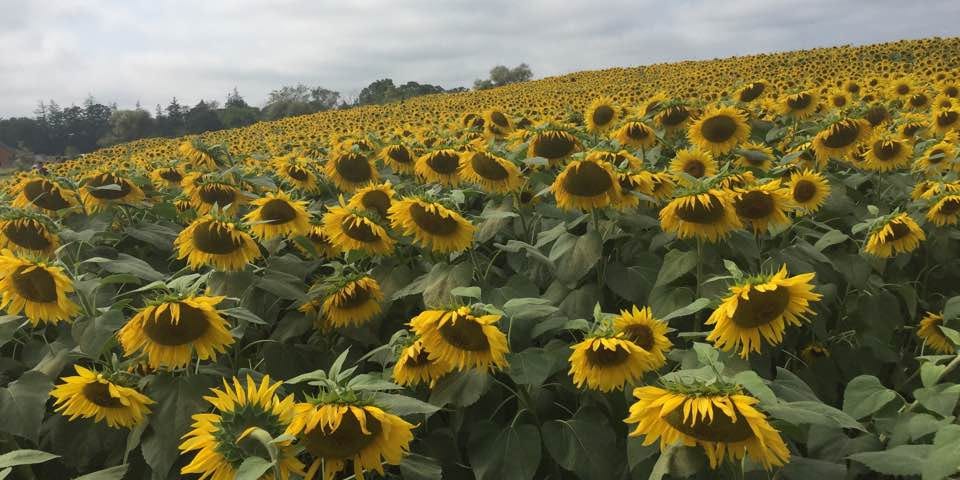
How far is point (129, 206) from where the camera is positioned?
4344mm

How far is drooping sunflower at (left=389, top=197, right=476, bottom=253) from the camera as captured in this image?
2867mm

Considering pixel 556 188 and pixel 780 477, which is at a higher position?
pixel 556 188

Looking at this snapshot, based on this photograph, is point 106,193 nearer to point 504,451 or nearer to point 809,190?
point 504,451

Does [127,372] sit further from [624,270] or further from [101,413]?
[624,270]

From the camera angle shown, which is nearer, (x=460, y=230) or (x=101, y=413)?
(x=101, y=413)

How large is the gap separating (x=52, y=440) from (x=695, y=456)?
7.97ft

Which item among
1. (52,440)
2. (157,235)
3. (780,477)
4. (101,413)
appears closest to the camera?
(780,477)

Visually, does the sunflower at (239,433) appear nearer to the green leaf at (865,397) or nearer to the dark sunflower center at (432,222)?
the dark sunflower center at (432,222)

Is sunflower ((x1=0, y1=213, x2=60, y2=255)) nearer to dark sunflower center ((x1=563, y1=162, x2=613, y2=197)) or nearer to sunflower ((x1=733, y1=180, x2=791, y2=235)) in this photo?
dark sunflower center ((x1=563, y1=162, x2=613, y2=197))

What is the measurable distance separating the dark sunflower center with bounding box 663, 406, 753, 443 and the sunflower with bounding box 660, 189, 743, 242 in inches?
46.2

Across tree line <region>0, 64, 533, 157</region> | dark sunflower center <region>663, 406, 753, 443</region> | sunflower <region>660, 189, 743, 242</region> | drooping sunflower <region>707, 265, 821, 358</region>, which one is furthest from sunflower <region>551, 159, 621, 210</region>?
tree line <region>0, 64, 533, 157</region>

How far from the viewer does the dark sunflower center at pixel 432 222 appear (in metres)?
2.86

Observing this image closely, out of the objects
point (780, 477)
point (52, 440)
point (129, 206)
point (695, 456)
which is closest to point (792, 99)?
Result: point (780, 477)

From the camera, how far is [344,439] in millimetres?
1584
